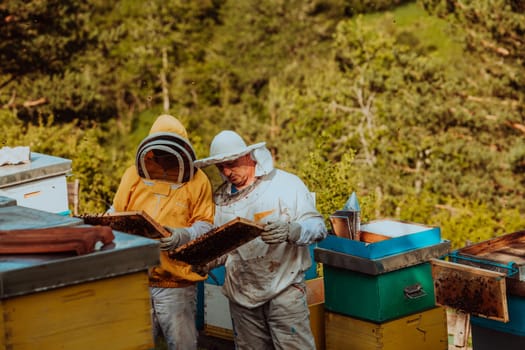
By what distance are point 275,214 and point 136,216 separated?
0.79 meters

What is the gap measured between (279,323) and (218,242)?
2.23ft

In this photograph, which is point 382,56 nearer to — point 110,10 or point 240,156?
point 110,10

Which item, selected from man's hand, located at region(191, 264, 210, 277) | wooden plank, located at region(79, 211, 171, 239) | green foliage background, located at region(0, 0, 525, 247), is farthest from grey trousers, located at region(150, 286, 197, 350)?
green foliage background, located at region(0, 0, 525, 247)

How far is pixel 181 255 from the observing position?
4312mm

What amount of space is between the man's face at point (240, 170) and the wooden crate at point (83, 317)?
138cm

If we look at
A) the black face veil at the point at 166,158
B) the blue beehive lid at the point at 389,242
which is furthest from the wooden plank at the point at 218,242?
the blue beehive lid at the point at 389,242

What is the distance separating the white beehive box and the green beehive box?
2332 mm

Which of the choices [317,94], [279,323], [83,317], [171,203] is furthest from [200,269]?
[317,94]

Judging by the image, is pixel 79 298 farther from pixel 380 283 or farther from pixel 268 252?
pixel 380 283

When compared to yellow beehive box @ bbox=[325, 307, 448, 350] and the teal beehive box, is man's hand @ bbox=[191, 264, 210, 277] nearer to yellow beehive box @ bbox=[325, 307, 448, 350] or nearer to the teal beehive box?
the teal beehive box

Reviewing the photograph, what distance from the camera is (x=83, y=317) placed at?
302cm

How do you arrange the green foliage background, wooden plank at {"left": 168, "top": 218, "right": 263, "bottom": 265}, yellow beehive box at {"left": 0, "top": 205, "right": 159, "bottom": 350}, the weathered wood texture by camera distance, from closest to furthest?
yellow beehive box at {"left": 0, "top": 205, "right": 159, "bottom": 350}, the weathered wood texture, wooden plank at {"left": 168, "top": 218, "right": 263, "bottom": 265}, the green foliage background

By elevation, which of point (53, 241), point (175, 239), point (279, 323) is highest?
point (53, 241)

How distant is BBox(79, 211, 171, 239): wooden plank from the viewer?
4.12 meters
